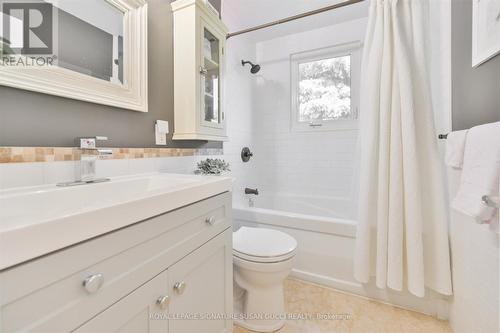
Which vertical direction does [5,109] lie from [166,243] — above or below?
above

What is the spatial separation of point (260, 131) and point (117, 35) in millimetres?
1923

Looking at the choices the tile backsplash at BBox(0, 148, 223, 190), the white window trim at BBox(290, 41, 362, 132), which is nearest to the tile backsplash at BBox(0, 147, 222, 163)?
the tile backsplash at BBox(0, 148, 223, 190)

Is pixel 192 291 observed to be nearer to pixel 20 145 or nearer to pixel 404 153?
pixel 20 145

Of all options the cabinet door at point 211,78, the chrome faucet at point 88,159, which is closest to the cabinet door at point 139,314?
the chrome faucet at point 88,159

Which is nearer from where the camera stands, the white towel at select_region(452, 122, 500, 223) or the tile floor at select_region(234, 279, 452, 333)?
the white towel at select_region(452, 122, 500, 223)

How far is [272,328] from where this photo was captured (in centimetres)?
131

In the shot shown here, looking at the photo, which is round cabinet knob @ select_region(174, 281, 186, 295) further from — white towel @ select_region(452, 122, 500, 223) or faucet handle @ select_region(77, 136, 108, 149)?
white towel @ select_region(452, 122, 500, 223)

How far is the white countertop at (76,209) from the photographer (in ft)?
1.30

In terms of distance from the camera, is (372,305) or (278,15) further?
(278,15)

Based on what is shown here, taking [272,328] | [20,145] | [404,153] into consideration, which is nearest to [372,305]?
[272,328]

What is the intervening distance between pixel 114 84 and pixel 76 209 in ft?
2.67

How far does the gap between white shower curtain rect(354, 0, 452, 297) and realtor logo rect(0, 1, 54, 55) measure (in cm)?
164

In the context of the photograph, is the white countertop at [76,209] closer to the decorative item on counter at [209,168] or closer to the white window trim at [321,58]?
the decorative item on counter at [209,168]

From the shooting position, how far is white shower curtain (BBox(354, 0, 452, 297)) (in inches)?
52.2
